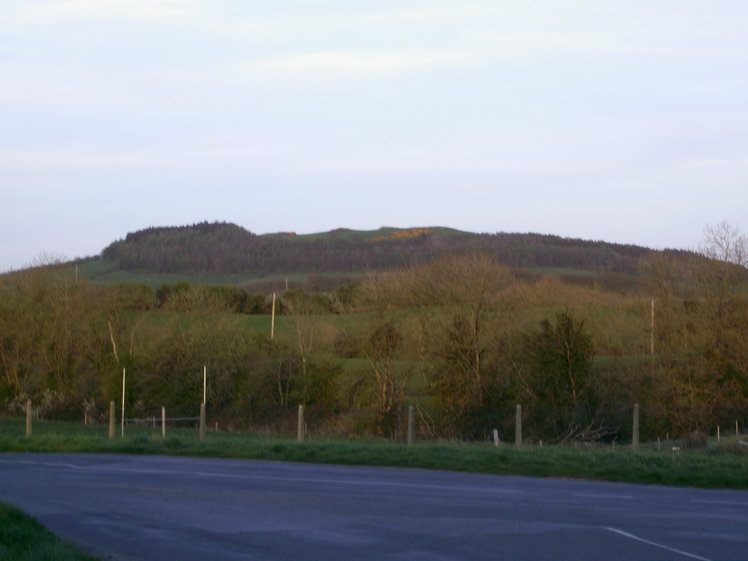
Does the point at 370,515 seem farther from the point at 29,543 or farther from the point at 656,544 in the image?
the point at 29,543

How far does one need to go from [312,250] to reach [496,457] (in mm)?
80542

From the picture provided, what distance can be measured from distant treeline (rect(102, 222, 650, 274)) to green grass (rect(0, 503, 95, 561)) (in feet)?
204

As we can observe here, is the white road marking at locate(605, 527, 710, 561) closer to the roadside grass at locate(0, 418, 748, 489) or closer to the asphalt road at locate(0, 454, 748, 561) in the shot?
the asphalt road at locate(0, 454, 748, 561)

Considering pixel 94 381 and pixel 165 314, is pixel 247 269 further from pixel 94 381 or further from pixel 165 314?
pixel 94 381

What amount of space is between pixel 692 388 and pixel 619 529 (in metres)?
27.0

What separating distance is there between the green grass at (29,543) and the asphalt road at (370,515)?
1.40 ft

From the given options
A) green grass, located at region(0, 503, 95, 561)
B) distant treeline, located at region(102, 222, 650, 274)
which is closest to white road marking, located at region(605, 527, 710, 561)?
green grass, located at region(0, 503, 95, 561)

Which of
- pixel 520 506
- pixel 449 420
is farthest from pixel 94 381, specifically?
pixel 520 506

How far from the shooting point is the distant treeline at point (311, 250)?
76188mm

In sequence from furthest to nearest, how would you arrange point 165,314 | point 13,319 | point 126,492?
point 165,314 < point 13,319 < point 126,492

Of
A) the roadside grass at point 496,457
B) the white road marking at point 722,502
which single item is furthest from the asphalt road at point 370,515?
the roadside grass at point 496,457

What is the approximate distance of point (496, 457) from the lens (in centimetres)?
A: 1778

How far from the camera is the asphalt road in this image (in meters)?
9.24

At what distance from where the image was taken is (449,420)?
115ft
